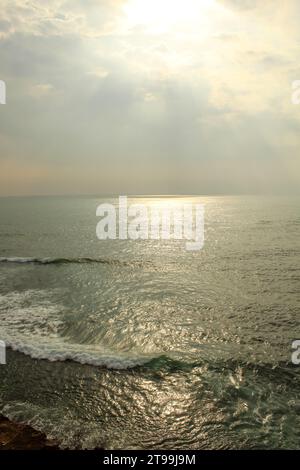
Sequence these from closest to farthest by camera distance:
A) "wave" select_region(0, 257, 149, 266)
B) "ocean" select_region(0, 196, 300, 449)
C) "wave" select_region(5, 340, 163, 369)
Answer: "ocean" select_region(0, 196, 300, 449) → "wave" select_region(5, 340, 163, 369) → "wave" select_region(0, 257, 149, 266)

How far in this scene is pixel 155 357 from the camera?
16.0 m

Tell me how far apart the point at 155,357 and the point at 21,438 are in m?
7.13

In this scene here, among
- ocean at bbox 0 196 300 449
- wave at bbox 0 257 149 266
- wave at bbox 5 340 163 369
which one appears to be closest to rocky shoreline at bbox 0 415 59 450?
ocean at bbox 0 196 300 449

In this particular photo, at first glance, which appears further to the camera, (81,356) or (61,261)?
(61,261)

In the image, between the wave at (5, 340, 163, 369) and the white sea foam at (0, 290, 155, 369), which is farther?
the white sea foam at (0, 290, 155, 369)

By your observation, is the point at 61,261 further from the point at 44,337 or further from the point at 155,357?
the point at 155,357

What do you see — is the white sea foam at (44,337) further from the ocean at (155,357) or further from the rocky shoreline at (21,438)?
the rocky shoreline at (21,438)

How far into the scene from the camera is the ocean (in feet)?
36.1

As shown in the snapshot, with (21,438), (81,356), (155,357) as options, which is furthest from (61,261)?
(21,438)

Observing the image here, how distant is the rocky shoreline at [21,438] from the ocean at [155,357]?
345 mm

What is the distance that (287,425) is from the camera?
1117 cm

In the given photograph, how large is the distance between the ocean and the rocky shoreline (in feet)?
1.13

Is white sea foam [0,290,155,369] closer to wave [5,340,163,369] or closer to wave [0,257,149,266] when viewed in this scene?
wave [5,340,163,369]

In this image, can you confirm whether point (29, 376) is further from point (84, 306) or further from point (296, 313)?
point (296, 313)
